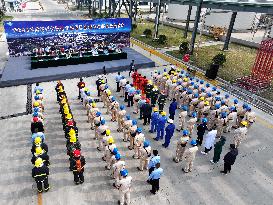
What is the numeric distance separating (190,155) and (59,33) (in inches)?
722

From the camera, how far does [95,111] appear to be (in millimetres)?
13922

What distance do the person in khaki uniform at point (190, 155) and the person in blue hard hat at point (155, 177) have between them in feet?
6.21

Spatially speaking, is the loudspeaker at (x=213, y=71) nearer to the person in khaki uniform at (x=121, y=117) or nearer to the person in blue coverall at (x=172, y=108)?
the person in blue coverall at (x=172, y=108)

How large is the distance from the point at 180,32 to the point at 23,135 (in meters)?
33.4

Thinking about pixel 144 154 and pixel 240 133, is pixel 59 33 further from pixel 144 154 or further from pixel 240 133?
pixel 240 133

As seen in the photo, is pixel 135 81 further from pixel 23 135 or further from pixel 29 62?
pixel 29 62

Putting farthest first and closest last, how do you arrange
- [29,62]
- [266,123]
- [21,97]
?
[29,62] → [21,97] → [266,123]

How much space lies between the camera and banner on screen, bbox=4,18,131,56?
2333 centimetres

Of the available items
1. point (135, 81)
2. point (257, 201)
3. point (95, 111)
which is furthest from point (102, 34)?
point (257, 201)

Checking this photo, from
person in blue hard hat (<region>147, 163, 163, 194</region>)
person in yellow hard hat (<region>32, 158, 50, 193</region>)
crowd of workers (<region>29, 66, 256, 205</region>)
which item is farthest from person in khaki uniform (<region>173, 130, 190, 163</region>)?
person in yellow hard hat (<region>32, 158, 50, 193</region>)

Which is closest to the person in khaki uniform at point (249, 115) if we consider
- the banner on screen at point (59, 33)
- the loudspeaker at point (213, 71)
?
the loudspeaker at point (213, 71)

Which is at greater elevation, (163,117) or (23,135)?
(163,117)

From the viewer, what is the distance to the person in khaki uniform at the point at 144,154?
11354 millimetres

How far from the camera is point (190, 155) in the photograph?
11.7 m
